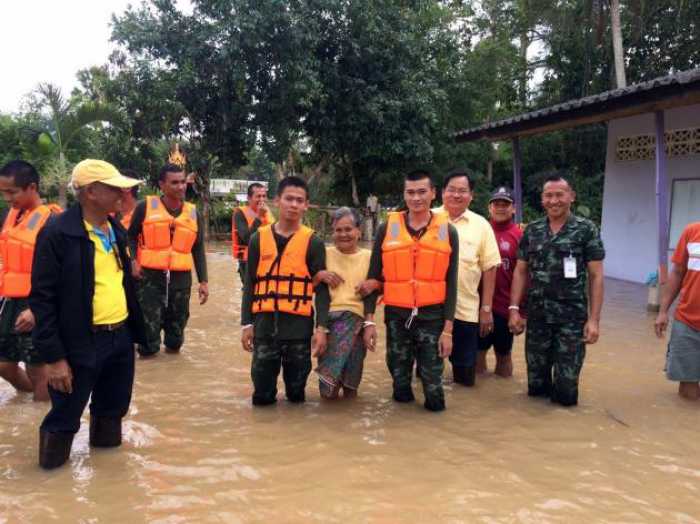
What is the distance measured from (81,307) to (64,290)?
0.13m

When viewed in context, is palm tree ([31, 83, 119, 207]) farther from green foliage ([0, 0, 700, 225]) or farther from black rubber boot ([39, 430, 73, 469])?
black rubber boot ([39, 430, 73, 469])

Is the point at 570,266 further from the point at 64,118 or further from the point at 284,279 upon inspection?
the point at 64,118

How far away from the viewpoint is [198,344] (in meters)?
6.53

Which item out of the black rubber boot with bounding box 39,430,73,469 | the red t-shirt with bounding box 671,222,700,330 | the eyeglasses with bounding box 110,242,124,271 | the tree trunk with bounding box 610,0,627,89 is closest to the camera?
the black rubber boot with bounding box 39,430,73,469

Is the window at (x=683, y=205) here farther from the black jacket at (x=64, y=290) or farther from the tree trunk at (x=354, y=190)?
the tree trunk at (x=354, y=190)

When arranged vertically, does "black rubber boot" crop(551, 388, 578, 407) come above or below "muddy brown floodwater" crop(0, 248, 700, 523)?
above

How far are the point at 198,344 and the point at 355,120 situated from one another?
42.7 ft

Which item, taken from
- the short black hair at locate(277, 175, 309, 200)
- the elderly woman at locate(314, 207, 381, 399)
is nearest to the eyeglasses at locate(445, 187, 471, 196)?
the elderly woman at locate(314, 207, 381, 399)

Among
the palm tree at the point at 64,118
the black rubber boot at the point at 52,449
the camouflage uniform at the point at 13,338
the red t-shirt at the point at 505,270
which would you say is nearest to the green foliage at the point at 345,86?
the palm tree at the point at 64,118

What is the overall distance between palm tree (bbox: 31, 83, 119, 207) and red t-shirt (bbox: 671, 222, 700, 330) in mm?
17076

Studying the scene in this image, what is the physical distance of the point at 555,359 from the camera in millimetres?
4551

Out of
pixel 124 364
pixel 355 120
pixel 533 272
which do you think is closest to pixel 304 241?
pixel 124 364

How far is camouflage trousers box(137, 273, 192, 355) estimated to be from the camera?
18.7ft

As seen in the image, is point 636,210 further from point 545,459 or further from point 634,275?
point 545,459
